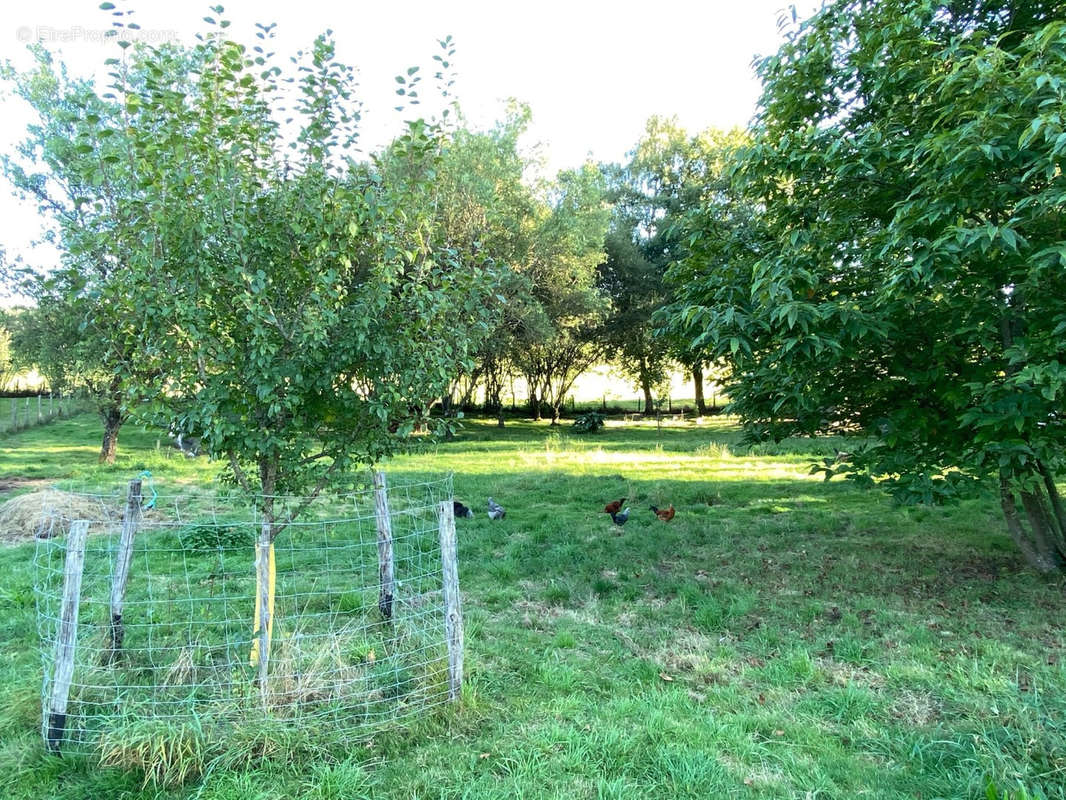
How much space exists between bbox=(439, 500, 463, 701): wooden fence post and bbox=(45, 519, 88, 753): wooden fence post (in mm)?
1959

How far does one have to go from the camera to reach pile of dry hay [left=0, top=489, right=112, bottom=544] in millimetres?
8039

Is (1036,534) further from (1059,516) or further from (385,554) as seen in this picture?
(385,554)

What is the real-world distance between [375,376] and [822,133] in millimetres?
4549

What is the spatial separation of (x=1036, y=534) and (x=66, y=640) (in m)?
8.16

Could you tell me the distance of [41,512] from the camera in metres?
8.40

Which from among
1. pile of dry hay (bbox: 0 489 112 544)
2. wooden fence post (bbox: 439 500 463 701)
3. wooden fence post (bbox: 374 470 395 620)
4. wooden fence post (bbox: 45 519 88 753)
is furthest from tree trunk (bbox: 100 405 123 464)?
wooden fence post (bbox: 439 500 463 701)

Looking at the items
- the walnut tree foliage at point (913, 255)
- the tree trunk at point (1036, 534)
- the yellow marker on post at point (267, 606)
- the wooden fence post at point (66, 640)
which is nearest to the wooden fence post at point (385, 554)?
the yellow marker on post at point (267, 606)

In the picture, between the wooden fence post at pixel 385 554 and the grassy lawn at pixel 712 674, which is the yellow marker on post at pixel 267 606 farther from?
the wooden fence post at pixel 385 554

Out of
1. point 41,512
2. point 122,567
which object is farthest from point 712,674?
point 41,512

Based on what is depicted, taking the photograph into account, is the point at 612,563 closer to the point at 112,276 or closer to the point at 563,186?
the point at 112,276

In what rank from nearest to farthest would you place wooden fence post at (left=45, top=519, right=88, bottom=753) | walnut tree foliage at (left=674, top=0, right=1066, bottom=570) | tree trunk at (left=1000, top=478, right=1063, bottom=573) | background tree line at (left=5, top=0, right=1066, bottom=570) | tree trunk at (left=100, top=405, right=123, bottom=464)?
wooden fence post at (left=45, top=519, right=88, bottom=753)
background tree line at (left=5, top=0, right=1066, bottom=570)
walnut tree foliage at (left=674, top=0, right=1066, bottom=570)
tree trunk at (left=1000, top=478, right=1063, bottom=573)
tree trunk at (left=100, top=405, right=123, bottom=464)

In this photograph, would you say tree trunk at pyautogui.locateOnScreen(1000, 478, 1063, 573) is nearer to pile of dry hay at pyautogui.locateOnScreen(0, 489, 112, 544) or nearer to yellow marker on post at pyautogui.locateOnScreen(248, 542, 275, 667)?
yellow marker on post at pyautogui.locateOnScreen(248, 542, 275, 667)

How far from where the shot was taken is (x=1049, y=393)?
12.6 ft

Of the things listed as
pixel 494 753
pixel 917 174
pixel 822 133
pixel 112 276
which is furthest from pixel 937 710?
pixel 112 276
